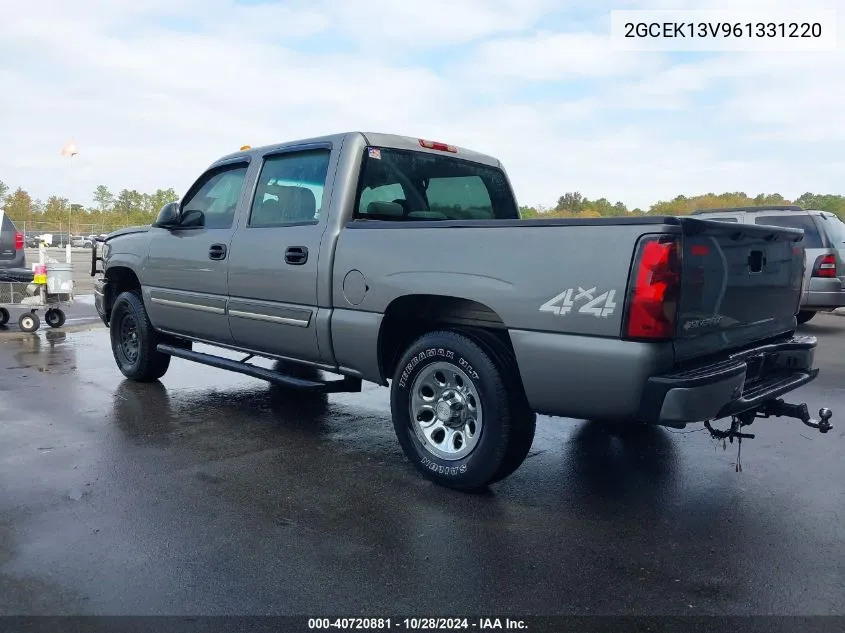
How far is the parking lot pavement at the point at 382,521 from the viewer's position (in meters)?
2.85

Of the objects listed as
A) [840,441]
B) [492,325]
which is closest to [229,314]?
[492,325]

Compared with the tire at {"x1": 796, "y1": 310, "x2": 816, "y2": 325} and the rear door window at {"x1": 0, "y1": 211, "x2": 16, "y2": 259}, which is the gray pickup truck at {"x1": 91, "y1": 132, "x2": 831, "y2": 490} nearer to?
the rear door window at {"x1": 0, "y1": 211, "x2": 16, "y2": 259}

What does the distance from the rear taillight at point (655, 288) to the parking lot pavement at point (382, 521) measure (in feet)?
1.32

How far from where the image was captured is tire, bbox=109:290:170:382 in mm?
6547

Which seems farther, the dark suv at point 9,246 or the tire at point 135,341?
the dark suv at point 9,246

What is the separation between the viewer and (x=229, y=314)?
5391 mm

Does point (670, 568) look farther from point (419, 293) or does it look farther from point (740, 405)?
point (419, 293)

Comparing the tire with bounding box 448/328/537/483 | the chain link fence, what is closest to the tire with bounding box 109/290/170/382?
the tire with bounding box 448/328/537/483

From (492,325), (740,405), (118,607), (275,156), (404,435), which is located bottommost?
(118,607)

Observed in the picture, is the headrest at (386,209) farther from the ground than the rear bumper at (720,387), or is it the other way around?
the headrest at (386,209)

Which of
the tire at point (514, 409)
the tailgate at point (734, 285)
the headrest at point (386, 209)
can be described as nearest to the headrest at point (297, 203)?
the headrest at point (386, 209)

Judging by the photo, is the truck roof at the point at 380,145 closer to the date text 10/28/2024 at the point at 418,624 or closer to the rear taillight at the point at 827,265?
the date text 10/28/2024 at the point at 418,624

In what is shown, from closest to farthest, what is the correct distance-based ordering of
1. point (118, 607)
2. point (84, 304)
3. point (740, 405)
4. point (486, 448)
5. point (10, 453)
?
point (118, 607), point (740, 405), point (486, 448), point (10, 453), point (84, 304)

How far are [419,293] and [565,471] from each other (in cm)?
145
